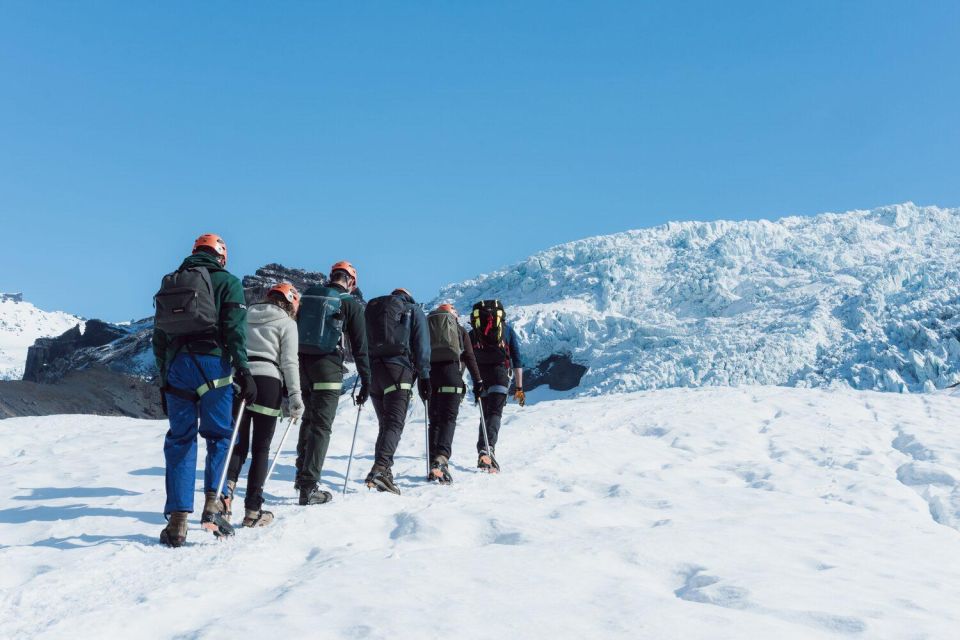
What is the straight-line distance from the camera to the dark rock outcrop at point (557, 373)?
6241 centimetres

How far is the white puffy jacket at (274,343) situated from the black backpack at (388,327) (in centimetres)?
121

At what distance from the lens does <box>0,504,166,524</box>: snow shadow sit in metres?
5.25

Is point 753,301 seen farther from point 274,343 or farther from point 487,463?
point 274,343

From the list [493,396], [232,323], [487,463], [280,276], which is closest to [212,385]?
[232,323]

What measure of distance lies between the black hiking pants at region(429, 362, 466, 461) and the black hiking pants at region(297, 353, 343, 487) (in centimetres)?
168

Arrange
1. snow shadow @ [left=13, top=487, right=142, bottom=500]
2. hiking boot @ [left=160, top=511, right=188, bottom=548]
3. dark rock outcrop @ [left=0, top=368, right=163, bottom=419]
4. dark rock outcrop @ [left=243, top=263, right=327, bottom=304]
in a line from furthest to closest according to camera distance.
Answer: dark rock outcrop @ [left=243, top=263, right=327, bottom=304], dark rock outcrop @ [left=0, top=368, right=163, bottom=419], snow shadow @ [left=13, top=487, right=142, bottom=500], hiking boot @ [left=160, top=511, right=188, bottom=548]

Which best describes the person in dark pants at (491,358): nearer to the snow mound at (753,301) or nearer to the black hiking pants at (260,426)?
the black hiking pants at (260,426)

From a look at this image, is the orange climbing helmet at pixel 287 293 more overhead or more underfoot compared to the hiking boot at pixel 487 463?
more overhead

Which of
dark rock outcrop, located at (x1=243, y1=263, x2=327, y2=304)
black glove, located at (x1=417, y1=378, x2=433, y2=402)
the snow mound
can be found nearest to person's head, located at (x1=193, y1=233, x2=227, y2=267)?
black glove, located at (x1=417, y1=378, x2=433, y2=402)

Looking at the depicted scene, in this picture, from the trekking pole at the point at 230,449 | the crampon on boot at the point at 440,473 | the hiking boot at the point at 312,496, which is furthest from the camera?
the crampon on boot at the point at 440,473

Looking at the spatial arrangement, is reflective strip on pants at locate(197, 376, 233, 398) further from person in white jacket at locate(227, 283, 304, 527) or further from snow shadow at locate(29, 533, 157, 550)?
snow shadow at locate(29, 533, 157, 550)

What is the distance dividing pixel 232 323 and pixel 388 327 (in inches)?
84.1

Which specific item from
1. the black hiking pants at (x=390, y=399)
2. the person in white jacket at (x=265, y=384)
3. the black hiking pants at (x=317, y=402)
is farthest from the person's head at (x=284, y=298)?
the black hiking pants at (x=390, y=399)

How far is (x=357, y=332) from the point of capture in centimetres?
598
